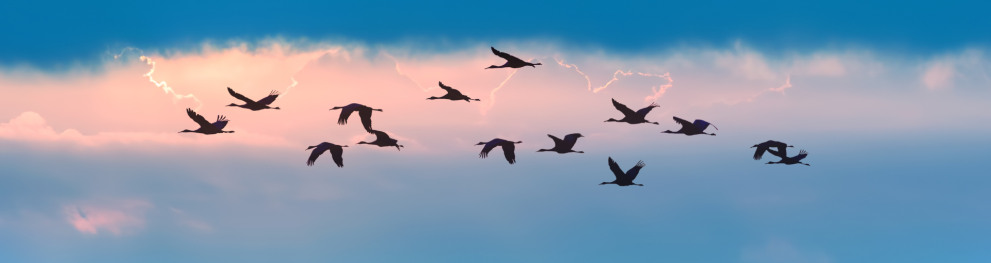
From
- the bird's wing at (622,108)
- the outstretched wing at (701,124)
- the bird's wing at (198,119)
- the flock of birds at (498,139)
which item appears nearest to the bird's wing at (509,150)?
the flock of birds at (498,139)

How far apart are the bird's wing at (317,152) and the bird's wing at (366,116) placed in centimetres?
369

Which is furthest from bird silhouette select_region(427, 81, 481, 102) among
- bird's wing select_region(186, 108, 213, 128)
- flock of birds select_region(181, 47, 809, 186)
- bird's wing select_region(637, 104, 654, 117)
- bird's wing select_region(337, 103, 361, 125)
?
bird's wing select_region(186, 108, 213, 128)

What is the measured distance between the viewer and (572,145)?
54250mm

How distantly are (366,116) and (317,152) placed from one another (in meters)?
4.16

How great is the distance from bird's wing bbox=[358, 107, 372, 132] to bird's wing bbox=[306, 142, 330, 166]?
3.69m

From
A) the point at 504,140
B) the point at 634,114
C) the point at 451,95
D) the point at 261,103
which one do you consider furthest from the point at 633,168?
the point at 261,103

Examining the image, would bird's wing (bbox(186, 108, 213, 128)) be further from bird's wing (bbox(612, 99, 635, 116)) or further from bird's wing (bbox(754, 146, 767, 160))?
bird's wing (bbox(754, 146, 767, 160))

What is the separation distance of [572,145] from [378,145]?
1021 cm

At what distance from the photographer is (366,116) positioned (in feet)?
163

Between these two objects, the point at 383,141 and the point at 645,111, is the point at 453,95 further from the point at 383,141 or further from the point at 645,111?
the point at 645,111

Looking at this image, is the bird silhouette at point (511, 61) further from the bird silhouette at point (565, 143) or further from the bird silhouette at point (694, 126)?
the bird silhouette at point (694, 126)

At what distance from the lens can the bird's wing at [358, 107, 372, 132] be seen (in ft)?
163

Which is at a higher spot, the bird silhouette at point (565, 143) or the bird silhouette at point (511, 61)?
the bird silhouette at point (511, 61)

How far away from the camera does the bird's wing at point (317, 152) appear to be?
5138cm
